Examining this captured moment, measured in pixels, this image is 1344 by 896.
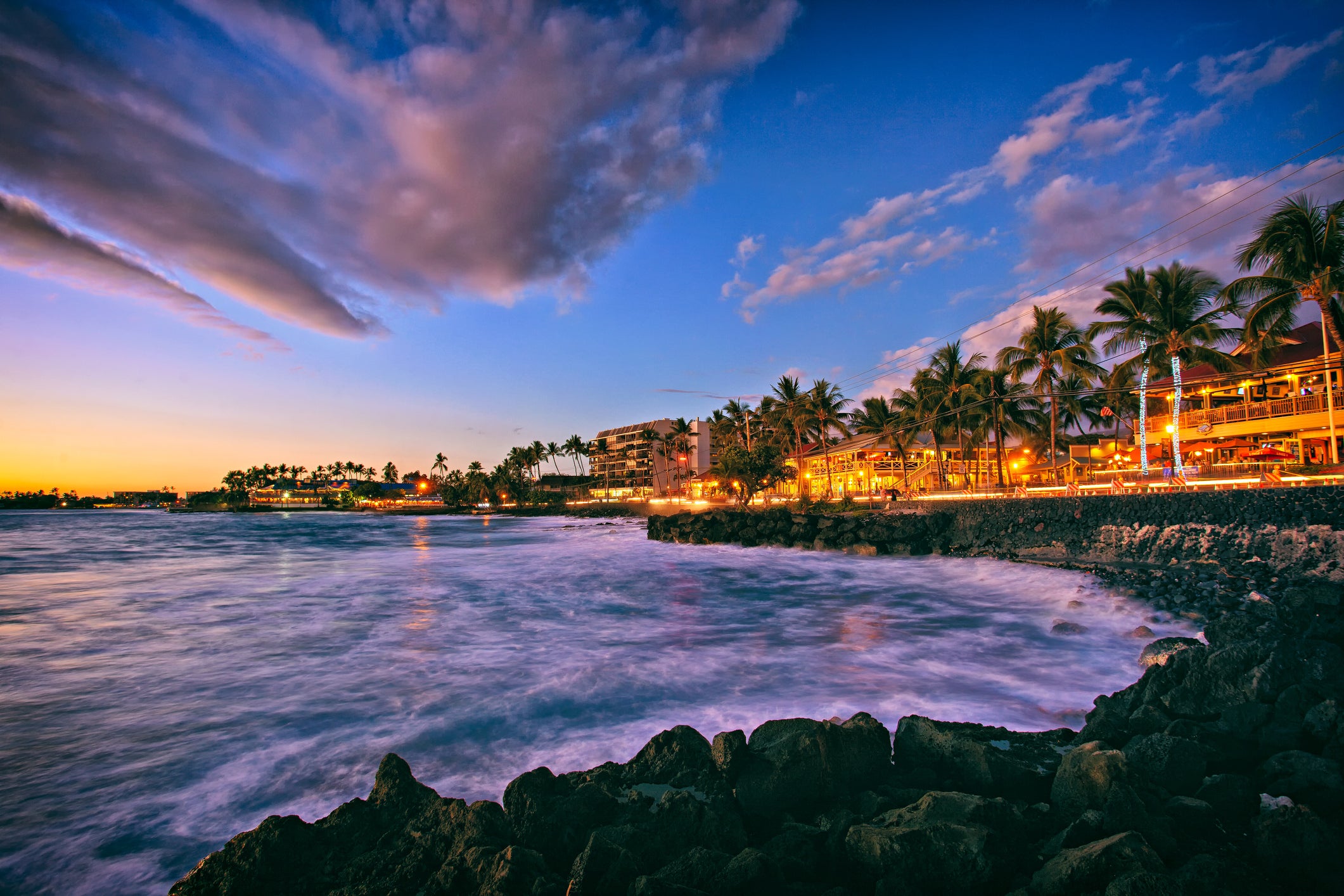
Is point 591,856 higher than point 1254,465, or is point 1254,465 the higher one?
point 1254,465

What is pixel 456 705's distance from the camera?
8039 millimetres

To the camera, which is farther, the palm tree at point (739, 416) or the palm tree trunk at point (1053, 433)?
the palm tree at point (739, 416)

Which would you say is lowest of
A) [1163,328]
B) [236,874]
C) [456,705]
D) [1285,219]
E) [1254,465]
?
[456,705]

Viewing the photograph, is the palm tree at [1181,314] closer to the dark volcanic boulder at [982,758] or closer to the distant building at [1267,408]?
the distant building at [1267,408]

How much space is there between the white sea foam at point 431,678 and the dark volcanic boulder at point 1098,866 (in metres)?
4.01

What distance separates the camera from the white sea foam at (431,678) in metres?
5.60

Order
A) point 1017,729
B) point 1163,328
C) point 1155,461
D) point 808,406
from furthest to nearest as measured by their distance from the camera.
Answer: point 808,406 → point 1155,461 → point 1163,328 → point 1017,729

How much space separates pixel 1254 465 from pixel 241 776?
31.8 m

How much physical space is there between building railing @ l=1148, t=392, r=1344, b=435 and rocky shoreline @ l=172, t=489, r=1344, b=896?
34523mm

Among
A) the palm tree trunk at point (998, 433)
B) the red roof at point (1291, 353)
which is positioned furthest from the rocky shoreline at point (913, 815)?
the palm tree trunk at point (998, 433)

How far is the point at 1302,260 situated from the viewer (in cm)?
2269

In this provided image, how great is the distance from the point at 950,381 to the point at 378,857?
169 ft

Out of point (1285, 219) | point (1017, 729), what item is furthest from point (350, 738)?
point (1285, 219)

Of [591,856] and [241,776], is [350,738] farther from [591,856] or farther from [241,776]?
[591,856]
